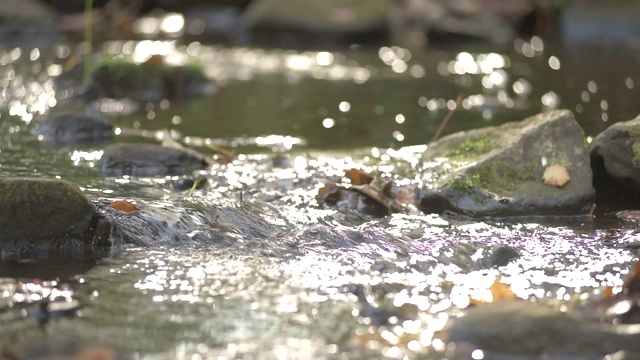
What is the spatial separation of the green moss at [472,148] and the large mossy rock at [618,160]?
0.57m

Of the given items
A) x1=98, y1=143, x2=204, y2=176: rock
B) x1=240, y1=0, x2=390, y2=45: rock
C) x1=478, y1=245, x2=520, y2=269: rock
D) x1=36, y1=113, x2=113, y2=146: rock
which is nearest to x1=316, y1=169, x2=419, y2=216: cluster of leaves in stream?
x1=478, y1=245, x2=520, y2=269: rock

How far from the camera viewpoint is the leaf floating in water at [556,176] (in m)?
5.02

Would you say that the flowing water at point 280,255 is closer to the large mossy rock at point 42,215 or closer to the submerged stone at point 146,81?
the large mossy rock at point 42,215

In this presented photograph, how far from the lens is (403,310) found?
131 inches

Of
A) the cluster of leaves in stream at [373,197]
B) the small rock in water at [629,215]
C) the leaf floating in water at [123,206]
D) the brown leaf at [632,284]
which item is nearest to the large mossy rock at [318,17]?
the cluster of leaves in stream at [373,197]

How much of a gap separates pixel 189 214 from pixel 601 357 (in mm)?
2105

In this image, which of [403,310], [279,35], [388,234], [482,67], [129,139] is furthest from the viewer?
[279,35]

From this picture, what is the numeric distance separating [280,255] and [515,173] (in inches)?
65.8

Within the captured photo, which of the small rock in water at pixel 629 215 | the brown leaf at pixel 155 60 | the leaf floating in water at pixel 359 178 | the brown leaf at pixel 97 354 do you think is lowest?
the small rock in water at pixel 629 215

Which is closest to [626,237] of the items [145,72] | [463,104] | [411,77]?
[463,104]

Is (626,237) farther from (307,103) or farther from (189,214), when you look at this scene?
(307,103)

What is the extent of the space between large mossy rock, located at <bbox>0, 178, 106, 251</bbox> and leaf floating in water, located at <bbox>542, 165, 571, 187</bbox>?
2365mm

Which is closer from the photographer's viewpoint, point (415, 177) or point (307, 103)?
point (415, 177)

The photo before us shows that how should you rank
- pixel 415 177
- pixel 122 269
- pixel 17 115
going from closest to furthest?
pixel 122 269, pixel 415 177, pixel 17 115
